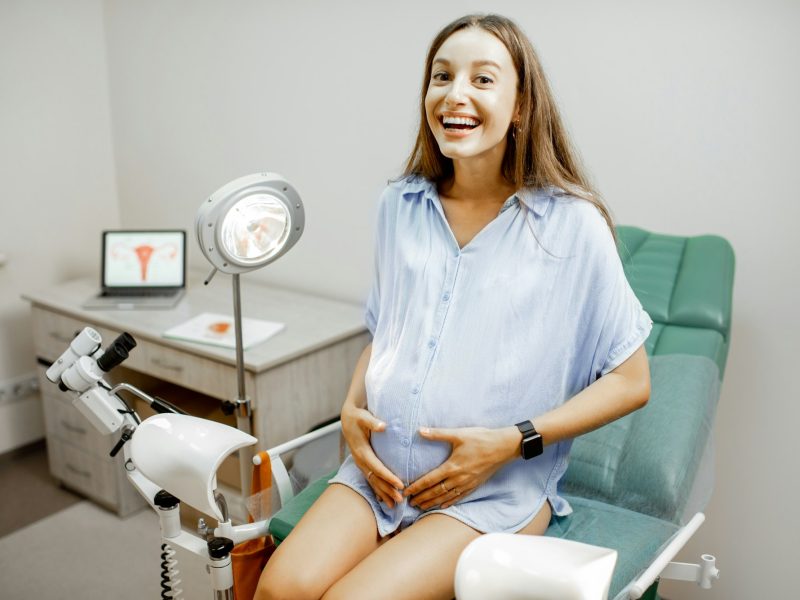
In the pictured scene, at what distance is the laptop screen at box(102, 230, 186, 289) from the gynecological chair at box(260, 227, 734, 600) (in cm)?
111

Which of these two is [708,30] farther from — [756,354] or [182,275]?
[182,275]

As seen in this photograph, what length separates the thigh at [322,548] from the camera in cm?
113

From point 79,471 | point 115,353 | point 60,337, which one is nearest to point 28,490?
point 79,471

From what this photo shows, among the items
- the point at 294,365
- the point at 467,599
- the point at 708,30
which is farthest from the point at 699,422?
the point at 294,365

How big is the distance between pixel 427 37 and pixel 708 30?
0.77 meters

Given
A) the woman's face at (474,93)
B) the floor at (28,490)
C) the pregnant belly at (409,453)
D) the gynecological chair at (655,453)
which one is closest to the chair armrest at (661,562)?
the gynecological chair at (655,453)

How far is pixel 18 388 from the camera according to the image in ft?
9.50

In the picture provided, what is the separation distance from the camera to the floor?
8.36 ft

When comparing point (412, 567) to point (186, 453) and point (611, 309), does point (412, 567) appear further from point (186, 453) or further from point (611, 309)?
point (611, 309)

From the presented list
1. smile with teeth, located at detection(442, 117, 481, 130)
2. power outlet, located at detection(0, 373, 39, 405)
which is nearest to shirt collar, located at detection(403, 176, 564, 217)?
smile with teeth, located at detection(442, 117, 481, 130)

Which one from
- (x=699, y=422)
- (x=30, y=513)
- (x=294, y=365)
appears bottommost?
(x=30, y=513)

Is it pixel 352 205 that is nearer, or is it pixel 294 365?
pixel 294 365

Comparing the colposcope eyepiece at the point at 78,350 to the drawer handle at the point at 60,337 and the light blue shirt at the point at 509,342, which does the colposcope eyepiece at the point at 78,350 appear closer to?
the light blue shirt at the point at 509,342

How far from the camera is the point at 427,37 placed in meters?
2.17
